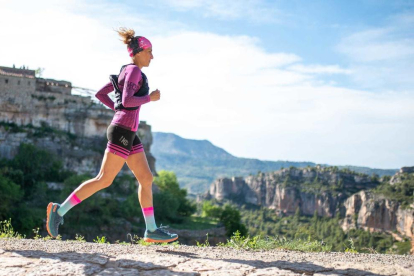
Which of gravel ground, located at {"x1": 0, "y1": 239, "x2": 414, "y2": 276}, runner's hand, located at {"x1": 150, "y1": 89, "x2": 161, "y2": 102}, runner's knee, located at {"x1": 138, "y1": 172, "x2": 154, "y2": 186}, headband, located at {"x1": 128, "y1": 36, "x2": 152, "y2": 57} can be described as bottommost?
gravel ground, located at {"x1": 0, "y1": 239, "x2": 414, "y2": 276}

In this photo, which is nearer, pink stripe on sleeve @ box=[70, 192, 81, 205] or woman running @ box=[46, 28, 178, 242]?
woman running @ box=[46, 28, 178, 242]

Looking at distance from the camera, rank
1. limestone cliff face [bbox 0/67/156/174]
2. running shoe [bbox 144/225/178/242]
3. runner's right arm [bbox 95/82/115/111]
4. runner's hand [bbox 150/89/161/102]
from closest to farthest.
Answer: runner's hand [bbox 150/89/161/102], running shoe [bbox 144/225/178/242], runner's right arm [bbox 95/82/115/111], limestone cliff face [bbox 0/67/156/174]

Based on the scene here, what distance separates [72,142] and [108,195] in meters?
6.73

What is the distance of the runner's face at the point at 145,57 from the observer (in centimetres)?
576

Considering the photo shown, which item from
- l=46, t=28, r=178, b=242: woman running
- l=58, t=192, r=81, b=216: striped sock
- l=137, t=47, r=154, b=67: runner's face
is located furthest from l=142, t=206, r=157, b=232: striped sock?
l=137, t=47, r=154, b=67: runner's face

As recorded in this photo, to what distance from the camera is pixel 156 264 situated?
4.58 metres

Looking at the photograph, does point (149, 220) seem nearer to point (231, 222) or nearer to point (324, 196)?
point (231, 222)

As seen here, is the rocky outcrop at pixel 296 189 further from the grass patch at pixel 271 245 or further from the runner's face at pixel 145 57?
the runner's face at pixel 145 57

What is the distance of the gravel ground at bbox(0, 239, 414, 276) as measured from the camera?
14.3 ft

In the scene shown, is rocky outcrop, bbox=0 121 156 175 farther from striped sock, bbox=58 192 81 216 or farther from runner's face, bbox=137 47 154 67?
runner's face, bbox=137 47 154 67

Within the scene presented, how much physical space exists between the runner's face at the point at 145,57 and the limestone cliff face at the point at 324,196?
170ft

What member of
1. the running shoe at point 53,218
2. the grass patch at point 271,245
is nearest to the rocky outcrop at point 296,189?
the grass patch at point 271,245

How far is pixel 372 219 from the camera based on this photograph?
7025 centimetres

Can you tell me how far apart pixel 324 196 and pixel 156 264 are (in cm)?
10154
